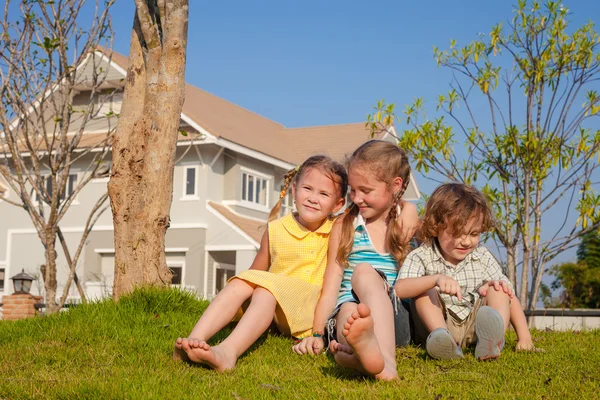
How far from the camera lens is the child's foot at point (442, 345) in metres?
3.62

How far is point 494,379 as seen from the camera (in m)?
3.26

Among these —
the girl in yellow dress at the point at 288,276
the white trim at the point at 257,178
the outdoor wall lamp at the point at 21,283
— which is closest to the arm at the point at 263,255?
the girl in yellow dress at the point at 288,276

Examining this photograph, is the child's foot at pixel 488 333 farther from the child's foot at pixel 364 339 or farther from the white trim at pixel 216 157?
the white trim at pixel 216 157

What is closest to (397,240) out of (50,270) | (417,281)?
(417,281)

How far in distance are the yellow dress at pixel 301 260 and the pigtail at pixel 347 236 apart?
0.29m

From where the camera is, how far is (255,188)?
21.6 meters

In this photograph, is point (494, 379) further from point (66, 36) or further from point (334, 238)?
point (66, 36)

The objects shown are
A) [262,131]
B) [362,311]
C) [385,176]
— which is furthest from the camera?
[262,131]

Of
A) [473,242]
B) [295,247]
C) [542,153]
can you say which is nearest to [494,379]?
[473,242]

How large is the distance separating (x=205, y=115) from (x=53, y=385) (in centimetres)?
1789

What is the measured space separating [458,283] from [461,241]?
31 centimetres

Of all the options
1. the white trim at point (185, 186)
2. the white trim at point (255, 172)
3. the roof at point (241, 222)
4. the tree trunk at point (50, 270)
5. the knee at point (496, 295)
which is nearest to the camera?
the knee at point (496, 295)

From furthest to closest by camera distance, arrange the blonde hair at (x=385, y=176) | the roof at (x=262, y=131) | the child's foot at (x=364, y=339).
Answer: the roof at (x=262, y=131) → the blonde hair at (x=385, y=176) → the child's foot at (x=364, y=339)

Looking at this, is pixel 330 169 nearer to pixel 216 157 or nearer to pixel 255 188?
pixel 216 157
